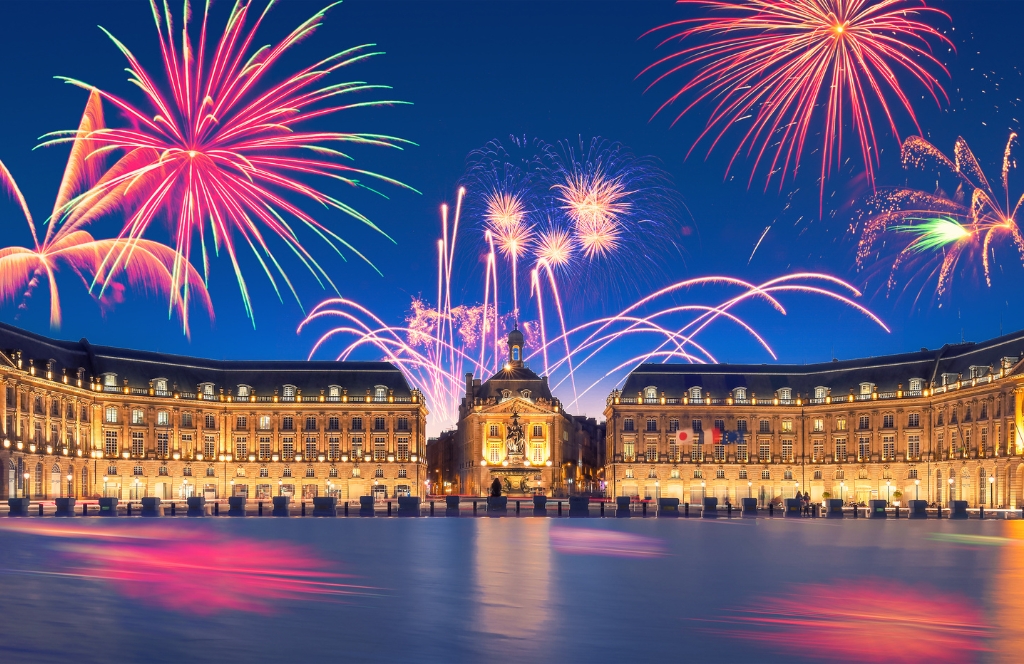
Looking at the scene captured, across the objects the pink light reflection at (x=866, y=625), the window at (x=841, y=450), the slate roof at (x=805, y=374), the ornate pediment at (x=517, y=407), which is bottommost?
the window at (x=841, y=450)

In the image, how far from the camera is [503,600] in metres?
19.2

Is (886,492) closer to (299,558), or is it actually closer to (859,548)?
(859,548)

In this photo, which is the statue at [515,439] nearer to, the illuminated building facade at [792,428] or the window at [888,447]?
the illuminated building facade at [792,428]

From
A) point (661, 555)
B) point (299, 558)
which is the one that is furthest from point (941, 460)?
point (299, 558)

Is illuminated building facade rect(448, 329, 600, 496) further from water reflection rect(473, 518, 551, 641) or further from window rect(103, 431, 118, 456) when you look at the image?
water reflection rect(473, 518, 551, 641)

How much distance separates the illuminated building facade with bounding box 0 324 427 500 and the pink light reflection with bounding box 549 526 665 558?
69403 millimetres

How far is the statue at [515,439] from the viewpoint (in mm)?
119250

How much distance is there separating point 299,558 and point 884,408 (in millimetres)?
90881

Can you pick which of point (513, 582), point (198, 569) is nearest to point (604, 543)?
point (513, 582)

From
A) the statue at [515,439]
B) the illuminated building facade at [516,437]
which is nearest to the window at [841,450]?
the illuminated building facade at [516,437]

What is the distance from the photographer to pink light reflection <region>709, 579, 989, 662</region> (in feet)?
48.3

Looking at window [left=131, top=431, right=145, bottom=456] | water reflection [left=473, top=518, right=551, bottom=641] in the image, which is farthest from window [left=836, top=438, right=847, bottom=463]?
water reflection [left=473, top=518, right=551, bottom=641]

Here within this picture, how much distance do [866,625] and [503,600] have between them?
6.10m

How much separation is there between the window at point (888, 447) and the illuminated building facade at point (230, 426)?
1897 inches
